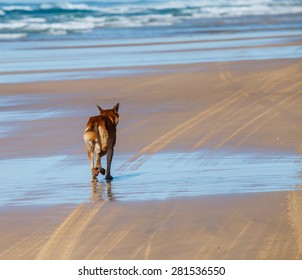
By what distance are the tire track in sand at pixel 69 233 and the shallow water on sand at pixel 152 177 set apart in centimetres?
43

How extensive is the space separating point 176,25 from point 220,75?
24164 millimetres

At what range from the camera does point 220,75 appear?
19.5 metres

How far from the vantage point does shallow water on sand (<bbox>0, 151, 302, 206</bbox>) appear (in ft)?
29.7

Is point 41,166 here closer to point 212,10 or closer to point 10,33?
point 10,33

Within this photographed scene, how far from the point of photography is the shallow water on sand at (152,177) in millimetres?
9055

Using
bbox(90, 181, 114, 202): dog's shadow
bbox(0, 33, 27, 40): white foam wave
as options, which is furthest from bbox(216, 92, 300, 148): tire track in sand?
bbox(0, 33, 27, 40): white foam wave

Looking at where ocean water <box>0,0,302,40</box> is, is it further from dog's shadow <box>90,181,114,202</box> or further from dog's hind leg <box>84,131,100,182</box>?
dog's shadow <box>90,181,114,202</box>

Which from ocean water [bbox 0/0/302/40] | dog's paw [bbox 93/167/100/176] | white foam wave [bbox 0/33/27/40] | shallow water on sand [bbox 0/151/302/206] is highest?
dog's paw [bbox 93/167/100/176]

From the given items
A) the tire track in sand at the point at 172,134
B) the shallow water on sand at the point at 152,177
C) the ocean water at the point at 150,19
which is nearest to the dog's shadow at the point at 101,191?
the shallow water on sand at the point at 152,177

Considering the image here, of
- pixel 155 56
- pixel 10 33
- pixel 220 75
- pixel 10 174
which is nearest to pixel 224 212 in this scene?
pixel 10 174

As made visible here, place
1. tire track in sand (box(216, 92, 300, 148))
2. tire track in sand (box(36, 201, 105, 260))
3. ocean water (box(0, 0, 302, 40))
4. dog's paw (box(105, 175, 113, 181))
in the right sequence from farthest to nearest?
ocean water (box(0, 0, 302, 40))
tire track in sand (box(216, 92, 300, 148))
dog's paw (box(105, 175, 113, 181))
tire track in sand (box(36, 201, 105, 260))

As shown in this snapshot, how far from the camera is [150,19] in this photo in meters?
48.3

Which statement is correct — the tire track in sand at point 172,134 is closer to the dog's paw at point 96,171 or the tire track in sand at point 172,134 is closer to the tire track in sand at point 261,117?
the tire track in sand at point 261,117
